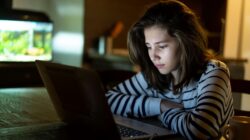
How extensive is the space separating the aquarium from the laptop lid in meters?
2.27

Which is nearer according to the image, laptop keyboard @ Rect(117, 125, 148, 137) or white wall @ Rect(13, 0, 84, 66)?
laptop keyboard @ Rect(117, 125, 148, 137)

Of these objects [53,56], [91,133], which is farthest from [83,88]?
[53,56]

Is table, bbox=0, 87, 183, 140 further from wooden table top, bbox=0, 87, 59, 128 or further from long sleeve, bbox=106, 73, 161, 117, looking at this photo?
long sleeve, bbox=106, 73, 161, 117

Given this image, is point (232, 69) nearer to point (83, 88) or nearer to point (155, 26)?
point (155, 26)

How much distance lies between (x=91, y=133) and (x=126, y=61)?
2.24m

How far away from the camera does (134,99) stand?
1.36 m

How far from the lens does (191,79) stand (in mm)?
1288

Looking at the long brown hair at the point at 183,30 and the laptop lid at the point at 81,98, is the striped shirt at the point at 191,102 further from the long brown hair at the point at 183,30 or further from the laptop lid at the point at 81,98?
the laptop lid at the point at 81,98

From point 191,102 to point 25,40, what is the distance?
7.69 feet

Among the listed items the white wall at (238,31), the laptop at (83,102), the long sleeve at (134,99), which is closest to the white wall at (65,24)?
the white wall at (238,31)

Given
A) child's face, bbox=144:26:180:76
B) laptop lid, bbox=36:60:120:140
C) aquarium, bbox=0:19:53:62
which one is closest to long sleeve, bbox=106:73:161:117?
child's face, bbox=144:26:180:76

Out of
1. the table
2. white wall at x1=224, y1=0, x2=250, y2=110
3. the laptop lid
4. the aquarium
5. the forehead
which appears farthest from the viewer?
white wall at x1=224, y1=0, x2=250, y2=110

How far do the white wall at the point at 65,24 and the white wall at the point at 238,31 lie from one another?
1.17m

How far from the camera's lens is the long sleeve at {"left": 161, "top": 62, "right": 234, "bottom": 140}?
3.55 feet
